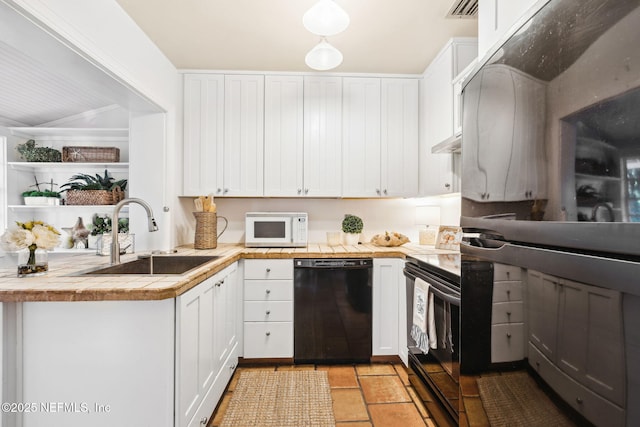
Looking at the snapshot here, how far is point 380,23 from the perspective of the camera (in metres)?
2.12

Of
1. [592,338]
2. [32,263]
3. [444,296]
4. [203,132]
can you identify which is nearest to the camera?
[592,338]

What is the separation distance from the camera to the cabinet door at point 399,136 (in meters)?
2.91

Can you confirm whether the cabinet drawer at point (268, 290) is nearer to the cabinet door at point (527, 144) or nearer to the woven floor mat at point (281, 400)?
the woven floor mat at point (281, 400)

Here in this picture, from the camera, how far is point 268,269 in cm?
248

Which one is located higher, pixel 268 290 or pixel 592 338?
pixel 592 338

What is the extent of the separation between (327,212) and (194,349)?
1947mm

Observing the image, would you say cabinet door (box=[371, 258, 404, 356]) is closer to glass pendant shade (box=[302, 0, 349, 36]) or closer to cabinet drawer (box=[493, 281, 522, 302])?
glass pendant shade (box=[302, 0, 349, 36])

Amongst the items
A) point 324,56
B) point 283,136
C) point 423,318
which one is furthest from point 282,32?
point 423,318

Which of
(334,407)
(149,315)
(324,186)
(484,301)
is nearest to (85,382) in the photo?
(149,315)

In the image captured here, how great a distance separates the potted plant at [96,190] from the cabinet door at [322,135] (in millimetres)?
1915

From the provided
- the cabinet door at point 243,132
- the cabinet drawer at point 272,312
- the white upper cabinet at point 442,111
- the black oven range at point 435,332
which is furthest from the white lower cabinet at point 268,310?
the white upper cabinet at point 442,111

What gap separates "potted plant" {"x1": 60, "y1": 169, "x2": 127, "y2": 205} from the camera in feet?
9.95

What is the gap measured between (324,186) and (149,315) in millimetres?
1888

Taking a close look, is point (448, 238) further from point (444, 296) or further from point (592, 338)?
point (592, 338)
